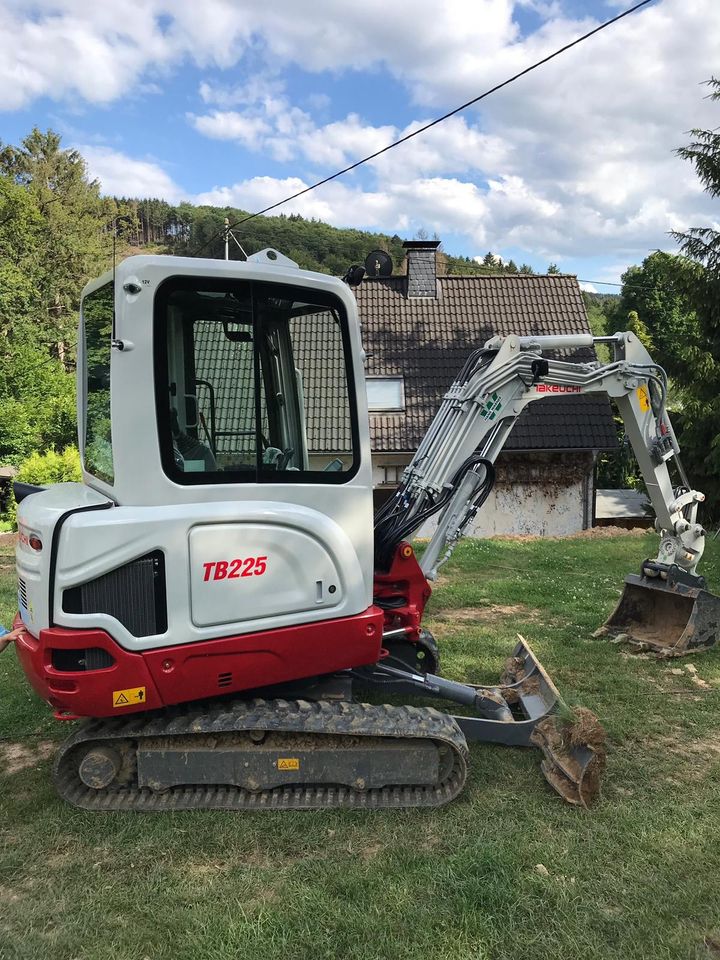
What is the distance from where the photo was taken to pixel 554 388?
5.42 m

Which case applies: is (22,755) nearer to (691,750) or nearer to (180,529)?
(180,529)

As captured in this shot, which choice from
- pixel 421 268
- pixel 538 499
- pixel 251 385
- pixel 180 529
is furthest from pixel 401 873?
pixel 421 268

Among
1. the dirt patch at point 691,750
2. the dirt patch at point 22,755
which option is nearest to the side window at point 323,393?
the dirt patch at point 22,755

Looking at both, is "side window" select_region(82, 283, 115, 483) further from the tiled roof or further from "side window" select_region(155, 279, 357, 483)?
the tiled roof

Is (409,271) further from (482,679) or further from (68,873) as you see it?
(68,873)

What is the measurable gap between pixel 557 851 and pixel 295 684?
5.51 ft

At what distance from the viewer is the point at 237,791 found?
4.04 m

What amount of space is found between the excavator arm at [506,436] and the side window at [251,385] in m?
1.08

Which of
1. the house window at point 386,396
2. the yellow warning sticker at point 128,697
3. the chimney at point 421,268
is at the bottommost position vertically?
the yellow warning sticker at point 128,697

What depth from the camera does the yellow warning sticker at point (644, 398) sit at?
6000 mm

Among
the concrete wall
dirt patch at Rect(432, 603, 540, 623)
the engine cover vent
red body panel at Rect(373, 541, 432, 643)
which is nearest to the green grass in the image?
red body panel at Rect(373, 541, 432, 643)

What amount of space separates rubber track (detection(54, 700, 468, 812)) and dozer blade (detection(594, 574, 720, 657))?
327 cm

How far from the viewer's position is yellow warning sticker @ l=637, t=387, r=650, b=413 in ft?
19.7

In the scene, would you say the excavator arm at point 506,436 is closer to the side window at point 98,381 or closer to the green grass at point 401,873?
the green grass at point 401,873
